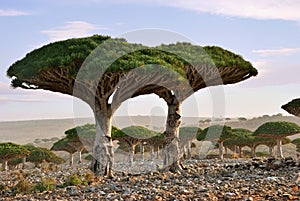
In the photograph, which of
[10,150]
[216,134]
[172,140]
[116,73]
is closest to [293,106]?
[172,140]

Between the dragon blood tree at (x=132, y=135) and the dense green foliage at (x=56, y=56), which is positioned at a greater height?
the dense green foliage at (x=56, y=56)

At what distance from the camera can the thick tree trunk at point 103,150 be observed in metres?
21.4

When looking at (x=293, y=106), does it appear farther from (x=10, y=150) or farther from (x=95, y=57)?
(x=10, y=150)

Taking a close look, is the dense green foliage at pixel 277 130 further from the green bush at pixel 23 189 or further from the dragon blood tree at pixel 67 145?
the green bush at pixel 23 189

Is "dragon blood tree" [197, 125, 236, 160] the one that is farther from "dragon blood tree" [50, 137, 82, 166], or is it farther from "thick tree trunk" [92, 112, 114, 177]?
"thick tree trunk" [92, 112, 114, 177]

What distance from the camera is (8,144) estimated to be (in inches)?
1986

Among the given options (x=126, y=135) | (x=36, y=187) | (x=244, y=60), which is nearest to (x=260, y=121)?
(x=126, y=135)

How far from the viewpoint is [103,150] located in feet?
70.8

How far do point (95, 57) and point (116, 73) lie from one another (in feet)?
3.94

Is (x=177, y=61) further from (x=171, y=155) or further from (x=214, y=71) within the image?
(x=171, y=155)

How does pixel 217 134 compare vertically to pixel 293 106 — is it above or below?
below

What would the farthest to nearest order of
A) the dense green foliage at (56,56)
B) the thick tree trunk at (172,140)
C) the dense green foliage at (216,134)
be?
the dense green foliage at (216,134)
the thick tree trunk at (172,140)
the dense green foliage at (56,56)

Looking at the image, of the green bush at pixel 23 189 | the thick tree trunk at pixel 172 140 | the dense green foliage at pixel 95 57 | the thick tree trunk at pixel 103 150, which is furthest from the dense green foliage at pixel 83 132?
the green bush at pixel 23 189

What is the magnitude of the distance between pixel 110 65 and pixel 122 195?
6825 millimetres
